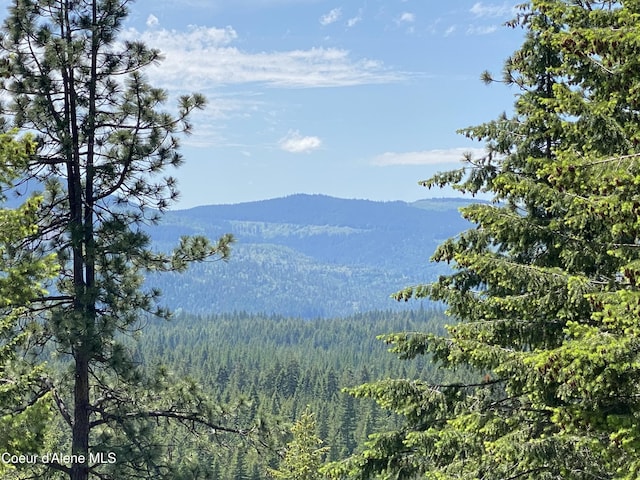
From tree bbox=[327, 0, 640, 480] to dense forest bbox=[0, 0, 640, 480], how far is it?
0.03 metres

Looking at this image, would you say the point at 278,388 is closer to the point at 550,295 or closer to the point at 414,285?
the point at 414,285

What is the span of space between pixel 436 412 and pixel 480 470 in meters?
1.15

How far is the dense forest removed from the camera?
5.66m

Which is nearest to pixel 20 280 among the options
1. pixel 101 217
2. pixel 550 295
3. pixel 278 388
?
pixel 101 217

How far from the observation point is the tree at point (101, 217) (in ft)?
27.8

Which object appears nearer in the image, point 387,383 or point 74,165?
point 387,383

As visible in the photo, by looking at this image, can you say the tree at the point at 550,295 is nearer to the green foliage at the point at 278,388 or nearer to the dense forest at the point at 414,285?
the dense forest at the point at 414,285

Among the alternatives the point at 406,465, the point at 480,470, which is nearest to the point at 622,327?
the point at 480,470

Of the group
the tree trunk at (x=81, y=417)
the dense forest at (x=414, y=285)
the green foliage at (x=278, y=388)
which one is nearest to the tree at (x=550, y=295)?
the dense forest at (x=414, y=285)

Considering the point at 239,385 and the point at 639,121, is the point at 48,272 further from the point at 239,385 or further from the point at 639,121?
the point at 239,385

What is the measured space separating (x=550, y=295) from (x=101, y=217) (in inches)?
256

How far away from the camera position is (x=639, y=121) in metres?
6.21

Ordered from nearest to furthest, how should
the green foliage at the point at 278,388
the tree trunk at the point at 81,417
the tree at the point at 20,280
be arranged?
the tree at the point at 20,280 < the tree trunk at the point at 81,417 < the green foliage at the point at 278,388

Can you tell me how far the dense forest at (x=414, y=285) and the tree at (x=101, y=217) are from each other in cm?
3
